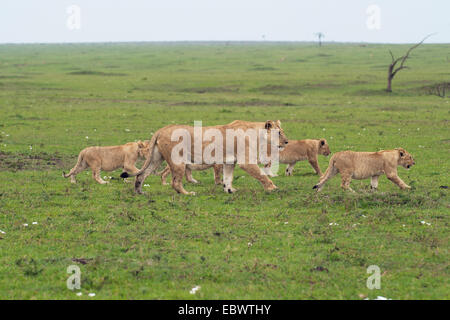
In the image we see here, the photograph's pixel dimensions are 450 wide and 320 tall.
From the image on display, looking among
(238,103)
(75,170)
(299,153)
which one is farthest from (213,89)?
(75,170)

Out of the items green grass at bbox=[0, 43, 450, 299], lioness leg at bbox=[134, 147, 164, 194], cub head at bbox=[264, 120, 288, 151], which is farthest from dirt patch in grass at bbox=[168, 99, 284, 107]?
lioness leg at bbox=[134, 147, 164, 194]

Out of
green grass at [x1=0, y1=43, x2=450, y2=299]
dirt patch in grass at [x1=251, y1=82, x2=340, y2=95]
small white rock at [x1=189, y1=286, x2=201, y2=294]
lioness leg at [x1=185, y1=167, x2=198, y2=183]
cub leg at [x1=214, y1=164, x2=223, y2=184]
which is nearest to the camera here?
small white rock at [x1=189, y1=286, x2=201, y2=294]

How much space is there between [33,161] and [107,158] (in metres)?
3.57

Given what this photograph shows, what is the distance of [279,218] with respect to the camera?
33.6 feet

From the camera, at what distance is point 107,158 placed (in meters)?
14.0

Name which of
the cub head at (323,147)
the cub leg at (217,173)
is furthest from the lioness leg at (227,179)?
the cub head at (323,147)

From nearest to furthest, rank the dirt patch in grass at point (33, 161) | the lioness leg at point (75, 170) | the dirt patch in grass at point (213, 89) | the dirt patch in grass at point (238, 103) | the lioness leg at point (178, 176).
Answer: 1. the lioness leg at point (178, 176)
2. the lioness leg at point (75, 170)
3. the dirt patch in grass at point (33, 161)
4. the dirt patch in grass at point (238, 103)
5. the dirt patch in grass at point (213, 89)

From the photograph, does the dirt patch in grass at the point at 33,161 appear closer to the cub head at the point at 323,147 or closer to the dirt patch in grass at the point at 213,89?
the cub head at the point at 323,147

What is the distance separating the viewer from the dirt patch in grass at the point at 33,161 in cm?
1574

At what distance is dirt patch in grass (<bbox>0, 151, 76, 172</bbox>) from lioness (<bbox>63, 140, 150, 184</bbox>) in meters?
1.97

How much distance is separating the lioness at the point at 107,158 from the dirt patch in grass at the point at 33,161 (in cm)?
197

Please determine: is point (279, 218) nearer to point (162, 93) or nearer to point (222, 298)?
point (222, 298)

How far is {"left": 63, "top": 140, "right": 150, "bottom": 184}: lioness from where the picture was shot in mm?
13852

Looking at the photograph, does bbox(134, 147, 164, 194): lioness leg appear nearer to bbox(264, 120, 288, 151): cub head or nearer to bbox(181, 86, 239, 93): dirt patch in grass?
bbox(264, 120, 288, 151): cub head
